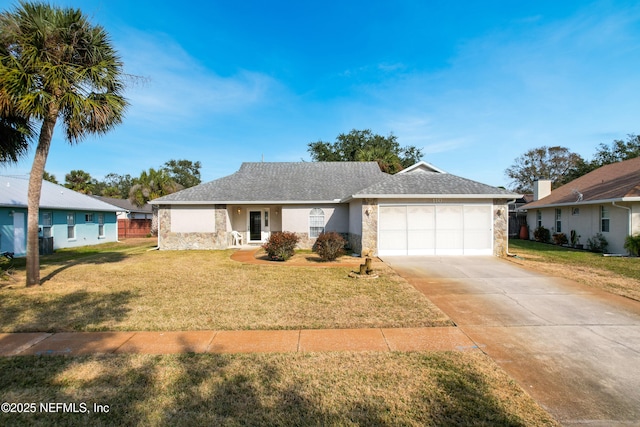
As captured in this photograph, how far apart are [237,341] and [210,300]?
8.27 feet

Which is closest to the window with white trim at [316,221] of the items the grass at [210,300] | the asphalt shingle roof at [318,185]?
the asphalt shingle roof at [318,185]

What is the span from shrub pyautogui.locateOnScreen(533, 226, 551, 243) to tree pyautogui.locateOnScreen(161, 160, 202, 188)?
55.8m

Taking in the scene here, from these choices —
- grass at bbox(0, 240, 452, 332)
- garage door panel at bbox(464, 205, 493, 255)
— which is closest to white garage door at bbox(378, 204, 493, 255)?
garage door panel at bbox(464, 205, 493, 255)

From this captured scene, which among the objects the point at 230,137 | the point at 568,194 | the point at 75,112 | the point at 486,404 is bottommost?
the point at 486,404

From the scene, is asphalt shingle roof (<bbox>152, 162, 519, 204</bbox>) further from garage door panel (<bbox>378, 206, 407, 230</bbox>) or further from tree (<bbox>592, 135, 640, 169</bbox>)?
tree (<bbox>592, 135, 640, 169</bbox>)

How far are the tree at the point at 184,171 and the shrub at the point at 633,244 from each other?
60630mm

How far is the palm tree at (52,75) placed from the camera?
7.67 metres

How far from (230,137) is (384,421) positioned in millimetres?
26813

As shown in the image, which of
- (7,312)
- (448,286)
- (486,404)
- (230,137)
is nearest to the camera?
(486,404)

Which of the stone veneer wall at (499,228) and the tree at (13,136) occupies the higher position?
the tree at (13,136)

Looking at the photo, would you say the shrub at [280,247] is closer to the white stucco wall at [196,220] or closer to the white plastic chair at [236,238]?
the white plastic chair at [236,238]

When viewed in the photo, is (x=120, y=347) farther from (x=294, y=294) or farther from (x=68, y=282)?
(x=68, y=282)

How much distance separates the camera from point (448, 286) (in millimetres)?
8195

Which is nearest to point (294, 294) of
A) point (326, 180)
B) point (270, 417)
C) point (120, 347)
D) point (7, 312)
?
point (120, 347)
